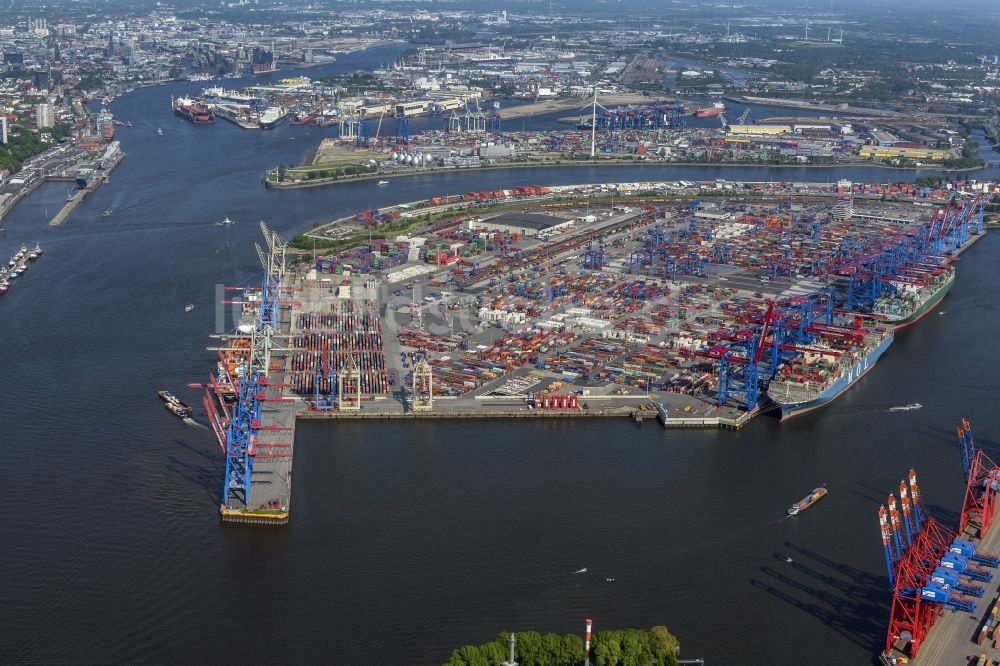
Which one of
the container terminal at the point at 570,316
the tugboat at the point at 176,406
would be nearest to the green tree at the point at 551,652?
the container terminal at the point at 570,316

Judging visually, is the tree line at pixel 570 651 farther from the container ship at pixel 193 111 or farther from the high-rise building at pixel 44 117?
the container ship at pixel 193 111

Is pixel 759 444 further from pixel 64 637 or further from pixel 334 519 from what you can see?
pixel 64 637

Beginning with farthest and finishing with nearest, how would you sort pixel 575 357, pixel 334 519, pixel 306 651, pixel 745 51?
1. pixel 745 51
2. pixel 575 357
3. pixel 334 519
4. pixel 306 651

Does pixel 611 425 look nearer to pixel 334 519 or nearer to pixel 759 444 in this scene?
pixel 759 444

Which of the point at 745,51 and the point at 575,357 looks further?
the point at 745,51

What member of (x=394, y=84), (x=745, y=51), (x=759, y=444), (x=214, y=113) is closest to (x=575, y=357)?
(x=759, y=444)

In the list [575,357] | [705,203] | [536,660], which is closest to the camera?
[536,660]

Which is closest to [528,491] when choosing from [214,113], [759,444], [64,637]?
[759,444]
